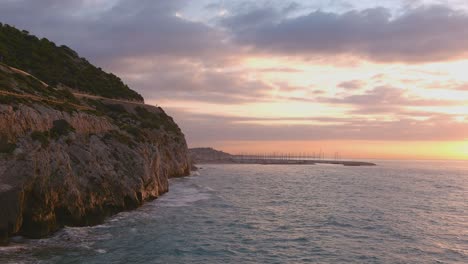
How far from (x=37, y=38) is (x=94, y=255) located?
113m

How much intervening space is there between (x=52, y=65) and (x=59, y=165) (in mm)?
85980

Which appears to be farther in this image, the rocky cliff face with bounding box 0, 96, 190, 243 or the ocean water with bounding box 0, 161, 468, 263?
the rocky cliff face with bounding box 0, 96, 190, 243

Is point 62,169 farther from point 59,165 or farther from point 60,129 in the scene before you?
point 60,129

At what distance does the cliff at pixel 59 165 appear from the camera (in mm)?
27641

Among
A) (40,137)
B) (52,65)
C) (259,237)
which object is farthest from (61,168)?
(52,65)

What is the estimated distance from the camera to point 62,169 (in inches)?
1253

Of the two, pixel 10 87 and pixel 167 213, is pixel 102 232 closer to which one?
pixel 167 213

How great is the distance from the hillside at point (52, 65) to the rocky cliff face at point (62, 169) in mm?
50286

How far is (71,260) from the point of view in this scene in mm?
23094

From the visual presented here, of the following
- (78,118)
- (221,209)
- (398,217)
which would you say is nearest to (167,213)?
(221,209)

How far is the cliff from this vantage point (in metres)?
27.6

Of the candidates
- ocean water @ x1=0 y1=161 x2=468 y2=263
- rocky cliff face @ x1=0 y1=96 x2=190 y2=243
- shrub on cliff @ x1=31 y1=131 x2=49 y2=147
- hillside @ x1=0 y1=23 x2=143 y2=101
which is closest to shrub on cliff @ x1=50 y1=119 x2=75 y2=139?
rocky cliff face @ x1=0 y1=96 x2=190 y2=243

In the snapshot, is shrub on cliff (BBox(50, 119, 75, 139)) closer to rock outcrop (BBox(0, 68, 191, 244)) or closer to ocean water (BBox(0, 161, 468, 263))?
rock outcrop (BBox(0, 68, 191, 244))

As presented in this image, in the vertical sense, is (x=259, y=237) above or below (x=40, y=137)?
below
